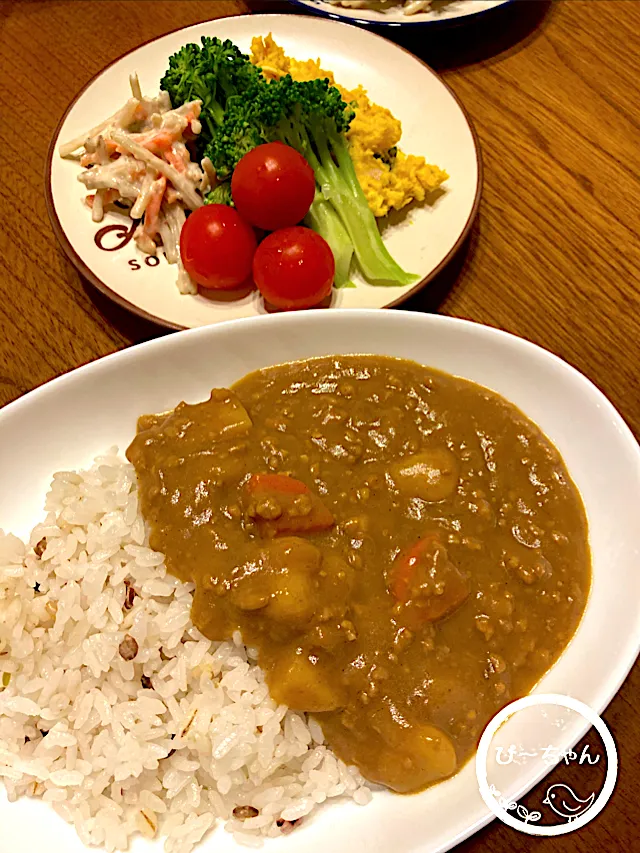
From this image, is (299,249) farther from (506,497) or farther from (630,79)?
(630,79)

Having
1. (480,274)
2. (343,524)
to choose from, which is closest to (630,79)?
(480,274)

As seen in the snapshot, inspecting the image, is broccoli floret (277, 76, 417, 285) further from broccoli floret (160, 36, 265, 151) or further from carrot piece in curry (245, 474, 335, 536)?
carrot piece in curry (245, 474, 335, 536)

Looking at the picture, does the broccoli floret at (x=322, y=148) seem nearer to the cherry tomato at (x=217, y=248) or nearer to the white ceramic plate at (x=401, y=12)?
the cherry tomato at (x=217, y=248)

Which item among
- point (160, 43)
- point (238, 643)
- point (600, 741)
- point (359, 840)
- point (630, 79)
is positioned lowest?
point (600, 741)

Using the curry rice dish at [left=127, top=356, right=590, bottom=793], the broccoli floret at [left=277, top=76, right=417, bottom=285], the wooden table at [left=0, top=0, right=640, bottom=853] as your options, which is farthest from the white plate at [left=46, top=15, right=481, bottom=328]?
the curry rice dish at [left=127, top=356, right=590, bottom=793]

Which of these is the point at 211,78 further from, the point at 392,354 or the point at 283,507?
the point at 283,507

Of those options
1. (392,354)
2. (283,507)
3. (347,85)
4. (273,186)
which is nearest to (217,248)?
(273,186)
